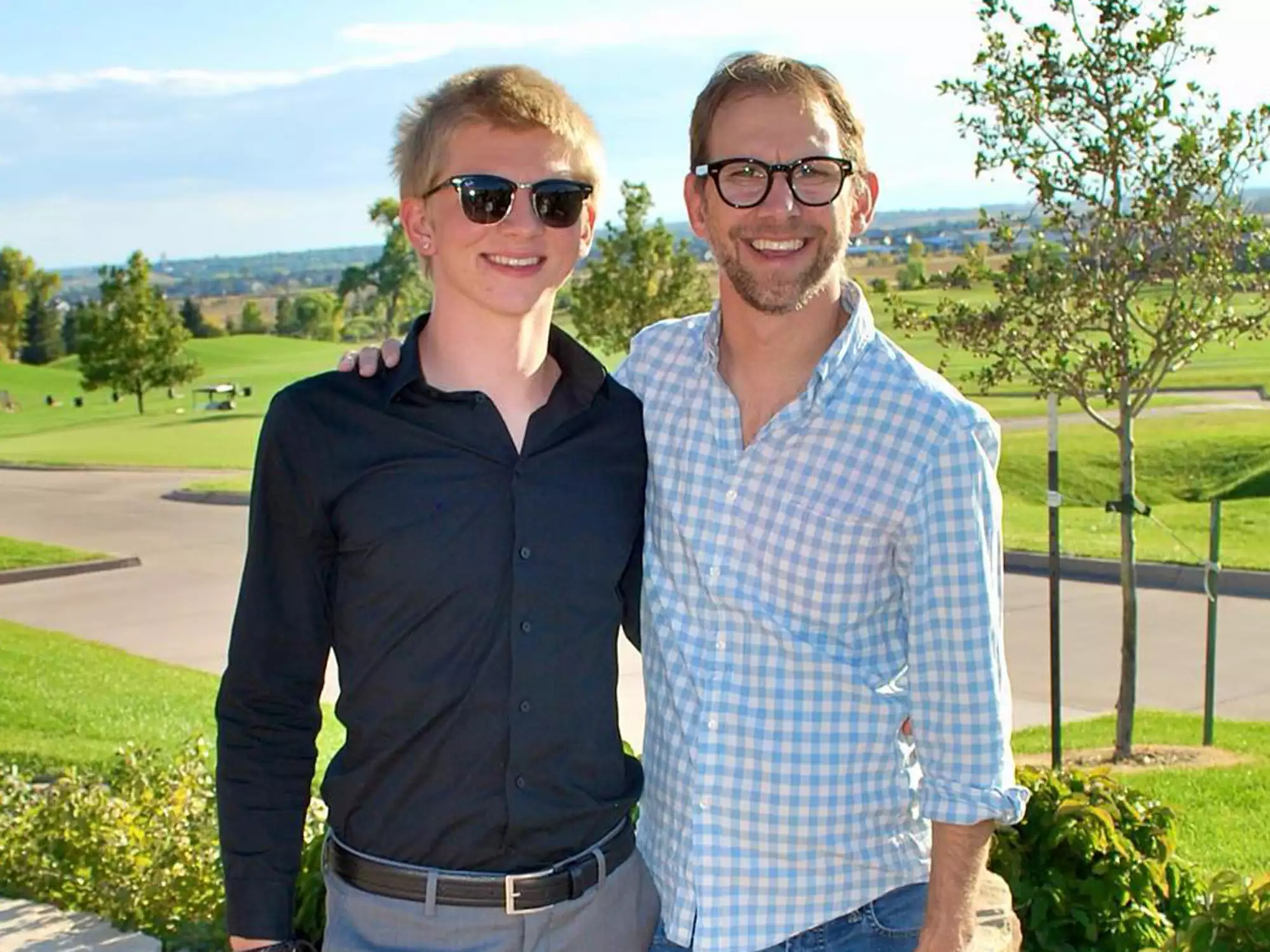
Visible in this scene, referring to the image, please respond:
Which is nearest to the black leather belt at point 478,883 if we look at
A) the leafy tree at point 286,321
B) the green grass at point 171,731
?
the green grass at point 171,731

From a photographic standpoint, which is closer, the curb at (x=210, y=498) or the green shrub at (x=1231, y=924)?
the green shrub at (x=1231, y=924)

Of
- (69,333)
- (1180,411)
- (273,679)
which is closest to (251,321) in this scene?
(69,333)

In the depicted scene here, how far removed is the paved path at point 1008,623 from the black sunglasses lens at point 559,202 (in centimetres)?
662

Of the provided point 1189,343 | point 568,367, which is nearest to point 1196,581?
point 1189,343

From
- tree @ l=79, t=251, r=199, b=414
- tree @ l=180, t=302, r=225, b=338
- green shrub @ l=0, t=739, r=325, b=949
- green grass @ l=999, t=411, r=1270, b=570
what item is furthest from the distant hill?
green shrub @ l=0, t=739, r=325, b=949

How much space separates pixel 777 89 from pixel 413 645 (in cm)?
125

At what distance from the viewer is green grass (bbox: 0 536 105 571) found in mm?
16250

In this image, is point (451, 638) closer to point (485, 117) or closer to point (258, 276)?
point (485, 117)

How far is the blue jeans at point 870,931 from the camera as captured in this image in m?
2.65

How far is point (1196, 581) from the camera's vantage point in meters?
14.1

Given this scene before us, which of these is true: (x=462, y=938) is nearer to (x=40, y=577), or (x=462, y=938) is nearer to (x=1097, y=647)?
(x=1097, y=647)

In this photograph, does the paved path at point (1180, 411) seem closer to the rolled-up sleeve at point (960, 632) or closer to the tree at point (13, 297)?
the rolled-up sleeve at point (960, 632)

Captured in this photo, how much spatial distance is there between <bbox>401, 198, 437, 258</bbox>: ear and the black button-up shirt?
0.28 meters

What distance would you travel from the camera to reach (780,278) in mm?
2785
